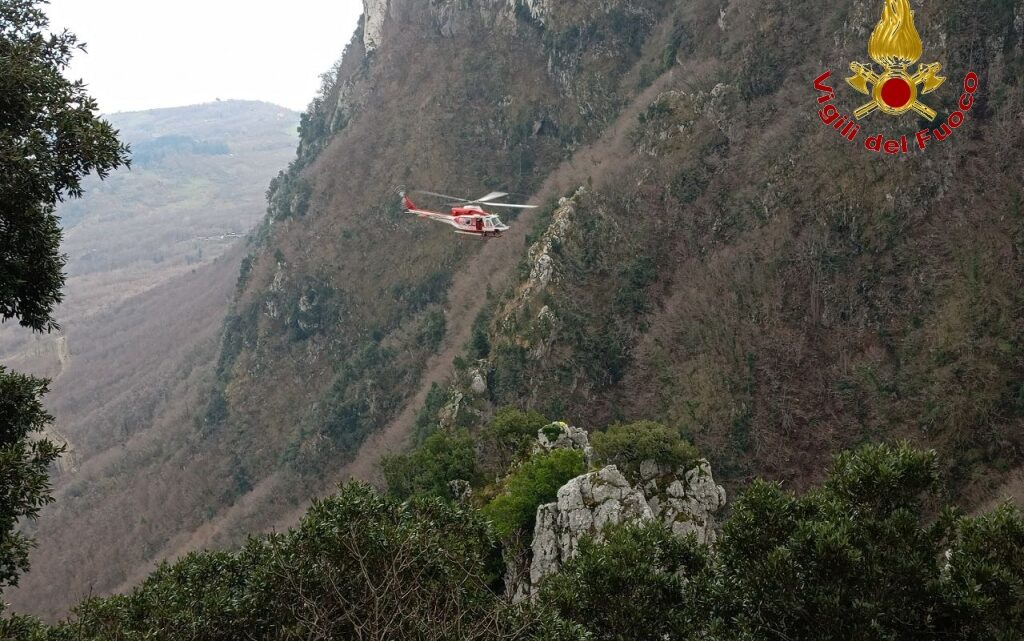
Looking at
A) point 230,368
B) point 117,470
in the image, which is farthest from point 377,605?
point 117,470

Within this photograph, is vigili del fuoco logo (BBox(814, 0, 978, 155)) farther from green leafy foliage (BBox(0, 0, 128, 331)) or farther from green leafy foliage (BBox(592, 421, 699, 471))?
green leafy foliage (BBox(0, 0, 128, 331))

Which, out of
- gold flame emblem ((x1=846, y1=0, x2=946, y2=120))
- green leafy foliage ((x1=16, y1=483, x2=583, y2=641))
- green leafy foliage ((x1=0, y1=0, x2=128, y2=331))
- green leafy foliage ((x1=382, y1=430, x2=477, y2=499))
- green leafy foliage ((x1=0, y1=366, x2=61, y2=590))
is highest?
gold flame emblem ((x1=846, y1=0, x2=946, y2=120))

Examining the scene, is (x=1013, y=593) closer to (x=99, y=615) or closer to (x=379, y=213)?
(x=99, y=615)

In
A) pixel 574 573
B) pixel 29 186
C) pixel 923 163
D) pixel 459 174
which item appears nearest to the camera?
pixel 29 186

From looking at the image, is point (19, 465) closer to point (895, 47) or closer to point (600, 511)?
point (600, 511)

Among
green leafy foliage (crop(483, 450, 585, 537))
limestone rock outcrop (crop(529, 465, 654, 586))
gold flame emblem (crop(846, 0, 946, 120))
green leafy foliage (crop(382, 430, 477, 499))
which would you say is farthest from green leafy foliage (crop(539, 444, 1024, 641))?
gold flame emblem (crop(846, 0, 946, 120))

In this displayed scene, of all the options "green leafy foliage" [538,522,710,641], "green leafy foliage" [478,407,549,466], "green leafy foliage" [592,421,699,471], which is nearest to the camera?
"green leafy foliage" [538,522,710,641]

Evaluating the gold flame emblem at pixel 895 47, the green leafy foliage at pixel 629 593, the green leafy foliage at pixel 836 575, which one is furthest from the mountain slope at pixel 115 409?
the gold flame emblem at pixel 895 47
